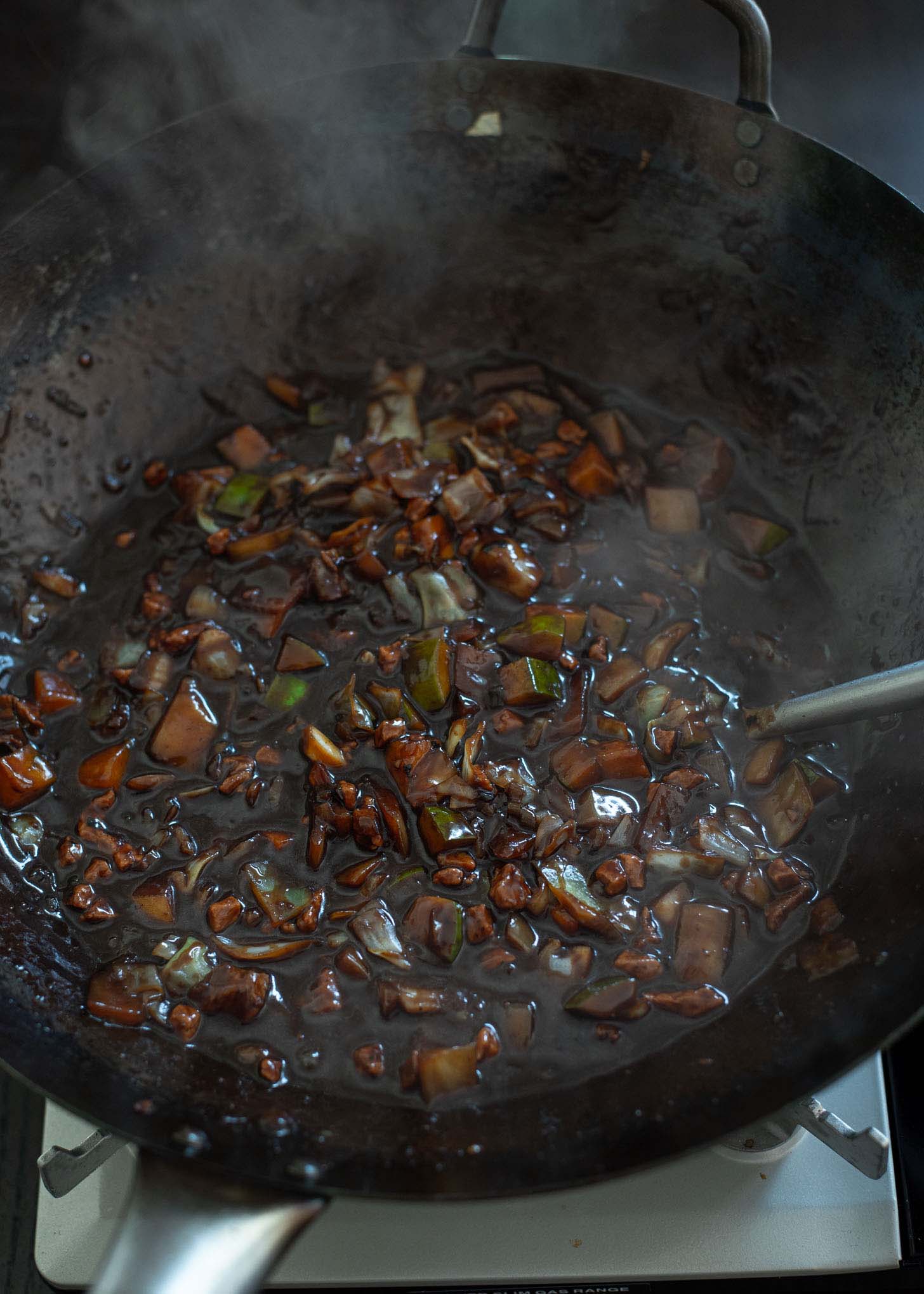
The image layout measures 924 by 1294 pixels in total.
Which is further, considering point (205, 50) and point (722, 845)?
point (205, 50)

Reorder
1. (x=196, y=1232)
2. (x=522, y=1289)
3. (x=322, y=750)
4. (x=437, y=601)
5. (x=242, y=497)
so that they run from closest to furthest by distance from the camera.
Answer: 1. (x=196, y=1232)
2. (x=522, y=1289)
3. (x=322, y=750)
4. (x=437, y=601)
5. (x=242, y=497)

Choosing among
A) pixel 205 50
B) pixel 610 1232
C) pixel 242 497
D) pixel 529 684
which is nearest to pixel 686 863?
pixel 529 684

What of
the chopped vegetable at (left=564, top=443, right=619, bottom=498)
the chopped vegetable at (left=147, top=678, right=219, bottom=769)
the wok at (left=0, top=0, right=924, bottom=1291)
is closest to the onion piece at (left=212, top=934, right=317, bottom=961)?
the wok at (left=0, top=0, right=924, bottom=1291)

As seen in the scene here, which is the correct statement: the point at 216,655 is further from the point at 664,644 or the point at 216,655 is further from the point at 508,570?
the point at 664,644

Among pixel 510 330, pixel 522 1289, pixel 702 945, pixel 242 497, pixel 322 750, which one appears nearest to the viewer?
pixel 522 1289

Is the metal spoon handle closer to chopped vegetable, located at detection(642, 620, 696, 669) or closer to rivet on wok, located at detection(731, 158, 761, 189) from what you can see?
chopped vegetable, located at detection(642, 620, 696, 669)

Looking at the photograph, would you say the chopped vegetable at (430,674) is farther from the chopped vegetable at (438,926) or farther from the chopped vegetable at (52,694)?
the chopped vegetable at (52,694)

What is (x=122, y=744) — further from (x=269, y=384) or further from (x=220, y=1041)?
(x=269, y=384)
